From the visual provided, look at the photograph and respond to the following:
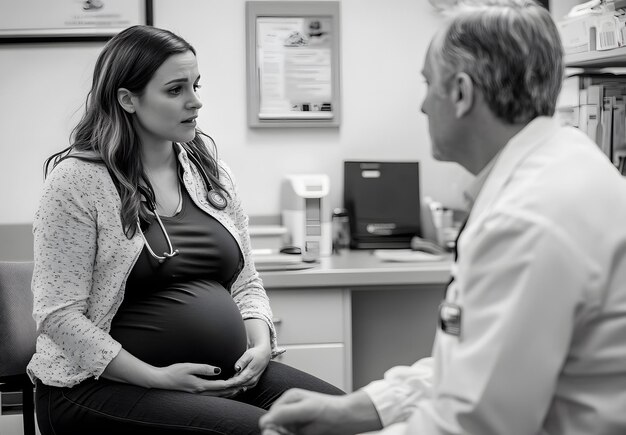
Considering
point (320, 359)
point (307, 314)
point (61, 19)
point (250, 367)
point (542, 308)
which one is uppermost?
point (61, 19)

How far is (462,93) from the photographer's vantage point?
1069mm

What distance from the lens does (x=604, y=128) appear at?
2.29 metres

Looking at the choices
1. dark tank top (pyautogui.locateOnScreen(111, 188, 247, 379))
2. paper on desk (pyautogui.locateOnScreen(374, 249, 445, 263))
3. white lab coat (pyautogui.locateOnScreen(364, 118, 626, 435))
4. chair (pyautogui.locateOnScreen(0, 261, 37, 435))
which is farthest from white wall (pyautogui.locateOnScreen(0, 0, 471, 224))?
white lab coat (pyautogui.locateOnScreen(364, 118, 626, 435))

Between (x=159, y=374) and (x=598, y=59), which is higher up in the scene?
(x=598, y=59)

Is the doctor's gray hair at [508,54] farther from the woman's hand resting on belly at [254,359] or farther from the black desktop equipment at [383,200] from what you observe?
the black desktop equipment at [383,200]

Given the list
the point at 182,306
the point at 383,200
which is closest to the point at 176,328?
the point at 182,306

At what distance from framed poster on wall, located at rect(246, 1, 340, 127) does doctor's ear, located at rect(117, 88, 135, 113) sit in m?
1.31

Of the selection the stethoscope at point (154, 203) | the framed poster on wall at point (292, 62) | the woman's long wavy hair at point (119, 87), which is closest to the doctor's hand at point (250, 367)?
the stethoscope at point (154, 203)

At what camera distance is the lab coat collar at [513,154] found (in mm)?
1008

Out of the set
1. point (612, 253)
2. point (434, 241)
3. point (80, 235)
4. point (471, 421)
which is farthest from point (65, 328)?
point (434, 241)

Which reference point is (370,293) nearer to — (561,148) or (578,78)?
(578,78)

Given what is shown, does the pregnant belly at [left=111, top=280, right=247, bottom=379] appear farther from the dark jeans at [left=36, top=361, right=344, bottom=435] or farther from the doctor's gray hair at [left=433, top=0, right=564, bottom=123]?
the doctor's gray hair at [left=433, top=0, right=564, bottom=123]

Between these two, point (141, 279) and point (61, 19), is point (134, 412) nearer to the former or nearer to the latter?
point (141, 279)

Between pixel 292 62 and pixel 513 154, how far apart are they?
219cm
